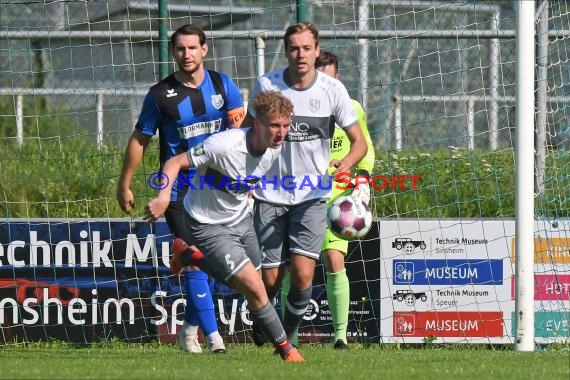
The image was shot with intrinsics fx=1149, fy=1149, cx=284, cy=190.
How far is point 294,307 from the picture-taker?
795cm

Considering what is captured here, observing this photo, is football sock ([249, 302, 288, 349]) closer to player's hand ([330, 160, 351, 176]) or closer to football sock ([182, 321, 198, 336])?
player's hand ([330, 160, 351, 176])

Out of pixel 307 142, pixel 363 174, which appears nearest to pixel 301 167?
pixel 307 142

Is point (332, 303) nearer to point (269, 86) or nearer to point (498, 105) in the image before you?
point (269, 86)

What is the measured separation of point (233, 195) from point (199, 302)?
1480mm

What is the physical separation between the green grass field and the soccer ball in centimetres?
85

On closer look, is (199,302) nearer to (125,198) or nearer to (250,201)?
(125,198)

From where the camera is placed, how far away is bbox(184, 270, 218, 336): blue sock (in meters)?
8.34

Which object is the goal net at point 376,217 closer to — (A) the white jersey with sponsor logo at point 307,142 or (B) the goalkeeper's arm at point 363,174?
(B) the goalkeeper's arm at point 363,174

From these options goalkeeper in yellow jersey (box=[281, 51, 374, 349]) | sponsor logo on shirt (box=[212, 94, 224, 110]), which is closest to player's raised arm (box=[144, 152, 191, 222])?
sponsor logo on shirt (box=[212, 94, 224, 110])

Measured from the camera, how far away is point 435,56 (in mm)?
11688

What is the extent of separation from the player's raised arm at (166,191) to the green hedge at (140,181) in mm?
3937

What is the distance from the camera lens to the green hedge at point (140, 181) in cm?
1091

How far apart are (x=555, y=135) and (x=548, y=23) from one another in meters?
0.95

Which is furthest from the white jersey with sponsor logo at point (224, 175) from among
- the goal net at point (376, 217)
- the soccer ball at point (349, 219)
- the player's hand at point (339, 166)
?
the goal net at point (376, 217)
